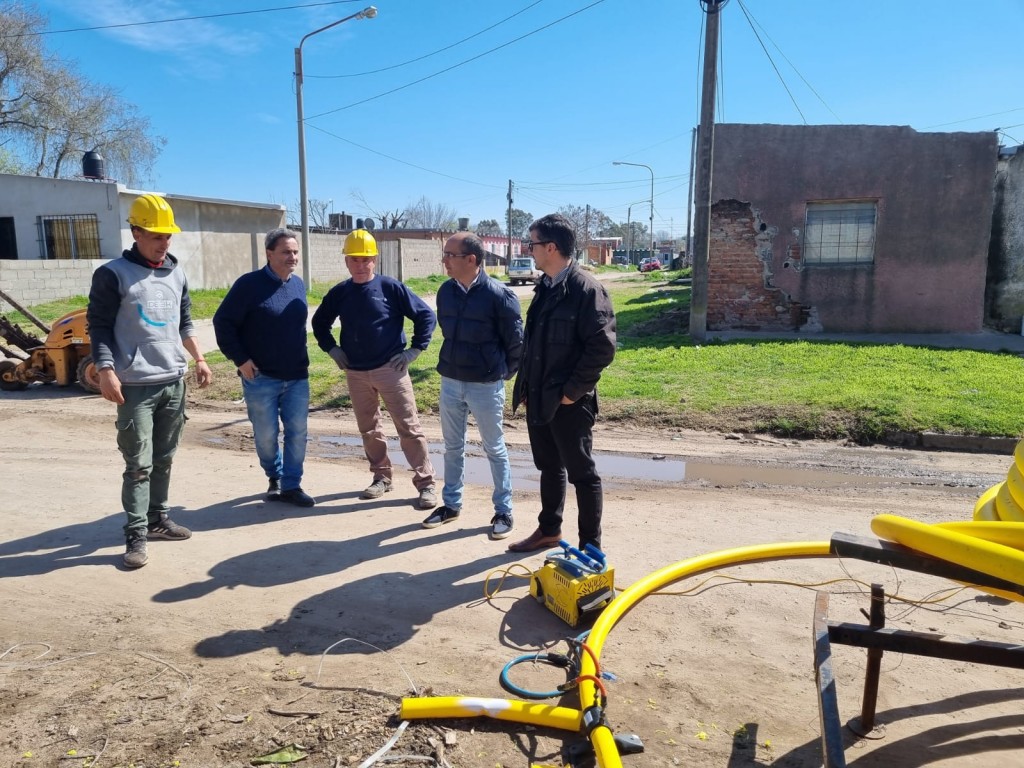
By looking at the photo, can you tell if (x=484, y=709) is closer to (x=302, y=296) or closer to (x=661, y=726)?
(x=661, y=726)

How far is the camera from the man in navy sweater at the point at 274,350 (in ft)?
17.3

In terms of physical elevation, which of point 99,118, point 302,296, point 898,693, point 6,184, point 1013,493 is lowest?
point 898,693

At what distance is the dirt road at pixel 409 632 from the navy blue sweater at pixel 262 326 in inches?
46.0

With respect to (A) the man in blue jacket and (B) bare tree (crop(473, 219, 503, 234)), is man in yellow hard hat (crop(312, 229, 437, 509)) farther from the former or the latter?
(B) bare tree (crop(473, 219, 503, 234))

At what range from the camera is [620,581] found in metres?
4.15

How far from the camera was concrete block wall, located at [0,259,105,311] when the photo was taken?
17734mm

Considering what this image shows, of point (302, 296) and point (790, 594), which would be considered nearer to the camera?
point (790, 594)

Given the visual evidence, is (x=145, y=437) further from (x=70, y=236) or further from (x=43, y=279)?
(x=70, y=236)

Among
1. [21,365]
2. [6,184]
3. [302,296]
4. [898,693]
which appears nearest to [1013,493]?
[898,693]

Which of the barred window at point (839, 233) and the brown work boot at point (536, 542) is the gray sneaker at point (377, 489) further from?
the barred window at point (839, 233)

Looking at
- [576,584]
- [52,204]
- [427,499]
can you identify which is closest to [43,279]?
[52,204]

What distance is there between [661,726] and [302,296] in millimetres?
4120

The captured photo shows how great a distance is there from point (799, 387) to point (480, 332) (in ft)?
18.7

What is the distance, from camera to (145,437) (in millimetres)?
4379
